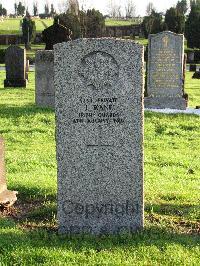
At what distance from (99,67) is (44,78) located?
30.9 ft

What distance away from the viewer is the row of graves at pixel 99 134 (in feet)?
16.6

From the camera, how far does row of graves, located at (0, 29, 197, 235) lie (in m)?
5.07

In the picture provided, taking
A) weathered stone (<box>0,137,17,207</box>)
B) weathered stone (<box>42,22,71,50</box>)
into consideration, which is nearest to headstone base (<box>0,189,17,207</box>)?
weathered stone (<box>0,137,17,207</box>)

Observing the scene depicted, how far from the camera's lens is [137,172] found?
206 inches

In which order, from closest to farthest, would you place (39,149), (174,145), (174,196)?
(174,196)
(39,149)
(174,145)

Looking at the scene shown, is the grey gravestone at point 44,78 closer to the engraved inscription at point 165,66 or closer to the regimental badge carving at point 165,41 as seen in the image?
the engraved inscription at point 165,66

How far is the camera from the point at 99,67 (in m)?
5.12

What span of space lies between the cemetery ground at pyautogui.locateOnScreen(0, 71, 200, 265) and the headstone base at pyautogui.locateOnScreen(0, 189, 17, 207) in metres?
0.08

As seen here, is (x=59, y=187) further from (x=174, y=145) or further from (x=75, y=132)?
(x=174, y=145)

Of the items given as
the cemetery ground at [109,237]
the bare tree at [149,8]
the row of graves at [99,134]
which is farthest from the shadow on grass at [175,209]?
the bare tree at [149,8]

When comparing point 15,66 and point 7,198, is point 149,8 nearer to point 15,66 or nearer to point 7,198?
→ point 15,66

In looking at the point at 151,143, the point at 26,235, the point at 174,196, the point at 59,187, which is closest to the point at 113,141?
the point at 59,187

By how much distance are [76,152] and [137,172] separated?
639 millimetres

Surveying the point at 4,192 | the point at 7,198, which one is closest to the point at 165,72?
the point at 4,192
